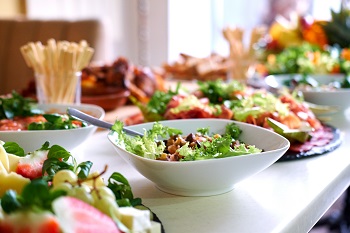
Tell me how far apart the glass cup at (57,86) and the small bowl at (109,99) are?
0.18m

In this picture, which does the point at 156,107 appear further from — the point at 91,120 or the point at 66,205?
the point at 66,205

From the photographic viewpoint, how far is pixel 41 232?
1.73 feet

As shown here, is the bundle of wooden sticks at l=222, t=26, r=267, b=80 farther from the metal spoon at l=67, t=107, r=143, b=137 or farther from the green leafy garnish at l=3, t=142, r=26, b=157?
the green leafy garnish at l=3, t=142, r=26, b=157

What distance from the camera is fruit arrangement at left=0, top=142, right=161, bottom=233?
0.53 metres

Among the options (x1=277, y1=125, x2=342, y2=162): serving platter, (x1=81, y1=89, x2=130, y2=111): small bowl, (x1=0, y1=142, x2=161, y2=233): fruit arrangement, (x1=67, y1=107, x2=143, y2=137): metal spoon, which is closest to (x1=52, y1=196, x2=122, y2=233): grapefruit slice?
(x1=0, y1=142, x2=161, y2=233): fruit arrangement

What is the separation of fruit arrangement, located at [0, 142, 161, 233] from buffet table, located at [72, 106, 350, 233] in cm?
11

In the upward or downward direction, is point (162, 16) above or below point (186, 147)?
below

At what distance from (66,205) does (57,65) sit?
88cm

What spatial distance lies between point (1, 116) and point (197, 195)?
0.54 meters

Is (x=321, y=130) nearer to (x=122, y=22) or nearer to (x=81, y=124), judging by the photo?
(x=81, y=124)

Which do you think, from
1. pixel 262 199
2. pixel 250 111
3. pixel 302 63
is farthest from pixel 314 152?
pixel 302 63

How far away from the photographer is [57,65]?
4.50 feet

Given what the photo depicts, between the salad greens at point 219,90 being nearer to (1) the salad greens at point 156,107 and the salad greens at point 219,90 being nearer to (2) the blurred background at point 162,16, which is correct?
(1) the salad greens at point 156,107

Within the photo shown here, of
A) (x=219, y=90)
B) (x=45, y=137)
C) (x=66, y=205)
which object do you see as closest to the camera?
(x=66, y=205)
